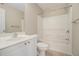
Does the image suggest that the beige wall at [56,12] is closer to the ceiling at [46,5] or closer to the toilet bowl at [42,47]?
the ceiling at [46,5]

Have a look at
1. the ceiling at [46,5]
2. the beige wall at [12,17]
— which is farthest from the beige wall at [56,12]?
the beige wall at [12,17]

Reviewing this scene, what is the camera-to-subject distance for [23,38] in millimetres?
1381

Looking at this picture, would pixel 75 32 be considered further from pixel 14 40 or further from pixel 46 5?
pixel 14 40

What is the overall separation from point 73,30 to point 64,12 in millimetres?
322

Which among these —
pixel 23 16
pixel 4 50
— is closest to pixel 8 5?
pixel 23 16

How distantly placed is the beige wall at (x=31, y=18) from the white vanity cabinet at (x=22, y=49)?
0.18 metres

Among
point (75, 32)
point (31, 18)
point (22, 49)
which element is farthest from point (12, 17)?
point (75, 32)

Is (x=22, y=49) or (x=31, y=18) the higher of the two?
(x=31, y=18)

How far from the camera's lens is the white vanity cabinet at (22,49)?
1.10m

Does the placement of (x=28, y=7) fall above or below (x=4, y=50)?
above

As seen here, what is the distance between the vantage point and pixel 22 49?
1.34 meters

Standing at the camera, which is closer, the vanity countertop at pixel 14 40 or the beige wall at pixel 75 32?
the vanity countertop at pixel 14 40

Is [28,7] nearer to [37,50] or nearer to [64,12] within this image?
[64,12]

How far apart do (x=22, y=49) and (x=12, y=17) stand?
0.50 m
